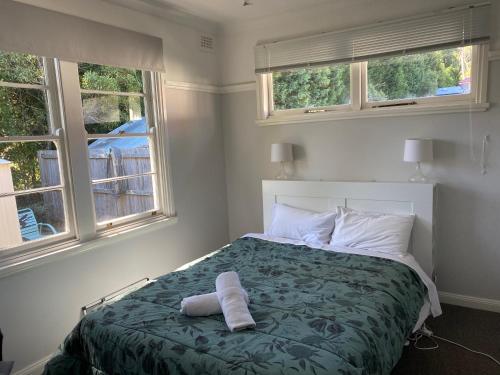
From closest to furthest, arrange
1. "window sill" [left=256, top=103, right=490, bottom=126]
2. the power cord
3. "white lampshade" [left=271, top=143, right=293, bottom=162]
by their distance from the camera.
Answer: the power cord → "window sill" [left=256, top=103, right=490, bottom=126] → "white lampshade" [left=271, top=143, right=293, bottom=162]

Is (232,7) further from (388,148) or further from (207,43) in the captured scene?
(388,148)

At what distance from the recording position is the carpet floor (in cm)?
226

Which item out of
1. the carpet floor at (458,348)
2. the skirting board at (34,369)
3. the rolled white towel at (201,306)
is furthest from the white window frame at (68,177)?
the carpet floor at (458,348)

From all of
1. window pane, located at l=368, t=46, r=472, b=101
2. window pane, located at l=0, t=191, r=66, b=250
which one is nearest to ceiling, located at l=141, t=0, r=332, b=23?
window pane, located at l=368, t=46, r=472, b=101

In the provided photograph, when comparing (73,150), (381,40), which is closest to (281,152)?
(381,40)

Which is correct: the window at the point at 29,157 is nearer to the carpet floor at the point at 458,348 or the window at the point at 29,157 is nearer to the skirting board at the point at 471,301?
the carpet floor at the point at 458,348

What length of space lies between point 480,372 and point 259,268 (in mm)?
1435

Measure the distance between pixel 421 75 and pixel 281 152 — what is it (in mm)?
1283

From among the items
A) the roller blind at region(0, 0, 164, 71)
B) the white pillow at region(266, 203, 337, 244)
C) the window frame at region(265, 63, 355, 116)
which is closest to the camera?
the roller blind at region(0, 0, 164, 71)

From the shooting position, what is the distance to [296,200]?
342 centimetres

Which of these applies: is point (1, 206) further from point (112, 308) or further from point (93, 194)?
point (112, 308)

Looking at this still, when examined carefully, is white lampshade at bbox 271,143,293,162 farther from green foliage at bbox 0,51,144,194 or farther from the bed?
green foliage at bbox 0,51,144,194

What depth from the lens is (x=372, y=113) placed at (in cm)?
309

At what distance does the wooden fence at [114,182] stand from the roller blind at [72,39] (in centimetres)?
65
